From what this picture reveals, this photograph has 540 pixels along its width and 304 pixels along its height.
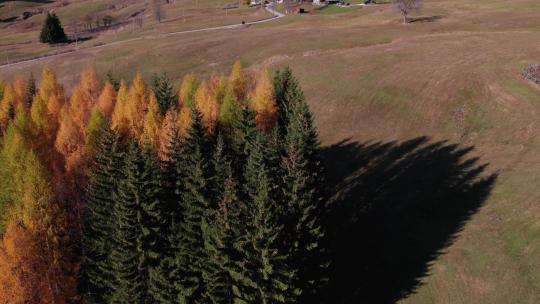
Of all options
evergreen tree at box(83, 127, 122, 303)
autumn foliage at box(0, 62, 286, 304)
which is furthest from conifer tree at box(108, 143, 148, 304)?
autumn foliage at box(0, 62, 286, 304)

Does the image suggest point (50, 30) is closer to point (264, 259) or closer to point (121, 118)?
point (121, 118)

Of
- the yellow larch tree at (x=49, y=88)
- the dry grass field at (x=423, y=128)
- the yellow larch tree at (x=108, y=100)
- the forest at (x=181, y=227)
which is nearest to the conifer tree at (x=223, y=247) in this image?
the forest at (x=181, y=227)

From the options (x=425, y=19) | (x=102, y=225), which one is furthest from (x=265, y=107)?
(x=425, y=19)

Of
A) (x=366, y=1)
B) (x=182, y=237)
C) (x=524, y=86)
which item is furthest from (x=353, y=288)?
(x=366, y=1)

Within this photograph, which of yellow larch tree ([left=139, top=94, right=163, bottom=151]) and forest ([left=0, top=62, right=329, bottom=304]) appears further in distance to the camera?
yellow larch tree ([left=139, top=94, right=163, bottom=151])

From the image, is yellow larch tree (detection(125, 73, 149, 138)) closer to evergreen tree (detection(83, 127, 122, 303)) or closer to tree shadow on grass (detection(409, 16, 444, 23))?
evergreen tree (detection(83, 127, 122, 303))

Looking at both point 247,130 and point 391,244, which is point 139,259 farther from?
point 391,244
